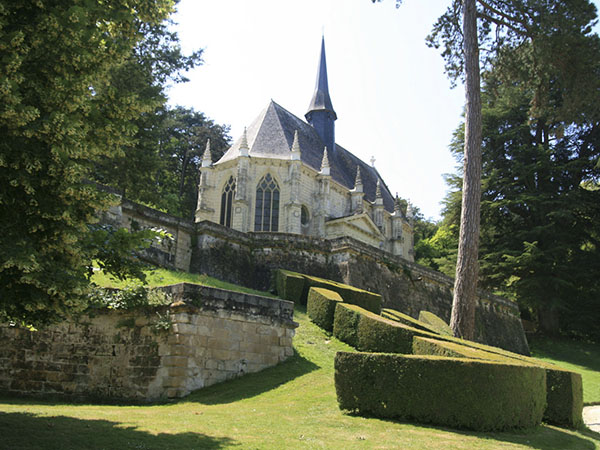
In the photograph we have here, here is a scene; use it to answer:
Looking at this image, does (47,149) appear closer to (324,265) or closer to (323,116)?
(324,265)

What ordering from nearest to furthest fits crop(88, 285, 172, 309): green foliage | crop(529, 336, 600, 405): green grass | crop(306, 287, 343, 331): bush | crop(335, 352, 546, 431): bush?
1. crop(335, 352, 546, 431): bush
2. crop(88, 285, 172, 309): green foliage
3. crop(306, 287, 343, 331): bush
4. crop(529, 336, 600, 405): green grass

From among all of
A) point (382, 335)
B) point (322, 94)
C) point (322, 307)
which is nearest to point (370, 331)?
point (382, 335)

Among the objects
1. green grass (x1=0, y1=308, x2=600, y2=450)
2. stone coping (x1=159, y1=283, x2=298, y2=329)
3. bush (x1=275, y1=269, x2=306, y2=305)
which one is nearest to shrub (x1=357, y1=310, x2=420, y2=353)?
stone coping (x1=159, y1=283, x2=298, y2=329)

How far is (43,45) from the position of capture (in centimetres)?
597

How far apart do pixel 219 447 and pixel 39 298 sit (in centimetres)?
246

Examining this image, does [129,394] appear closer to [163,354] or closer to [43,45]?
[163,354]

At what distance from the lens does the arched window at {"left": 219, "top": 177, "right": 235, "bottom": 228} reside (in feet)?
104

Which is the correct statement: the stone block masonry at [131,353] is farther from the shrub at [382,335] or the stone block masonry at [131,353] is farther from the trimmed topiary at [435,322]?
the trimmed topiary at [435,322]

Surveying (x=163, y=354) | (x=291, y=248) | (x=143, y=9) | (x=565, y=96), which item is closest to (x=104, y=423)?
(x=163, y=354)

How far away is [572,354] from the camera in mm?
24719

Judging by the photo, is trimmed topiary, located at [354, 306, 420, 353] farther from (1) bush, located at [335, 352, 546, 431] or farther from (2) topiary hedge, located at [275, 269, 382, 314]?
(1) bush, located at [335, 352, 546, 431]

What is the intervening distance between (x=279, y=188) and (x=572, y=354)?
1745cm

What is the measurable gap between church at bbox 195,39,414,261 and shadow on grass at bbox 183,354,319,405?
18739mm

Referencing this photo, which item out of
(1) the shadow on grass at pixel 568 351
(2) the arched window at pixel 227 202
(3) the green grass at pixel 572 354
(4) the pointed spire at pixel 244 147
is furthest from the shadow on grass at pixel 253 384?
(4) the pointed spire at pixel 244 147
